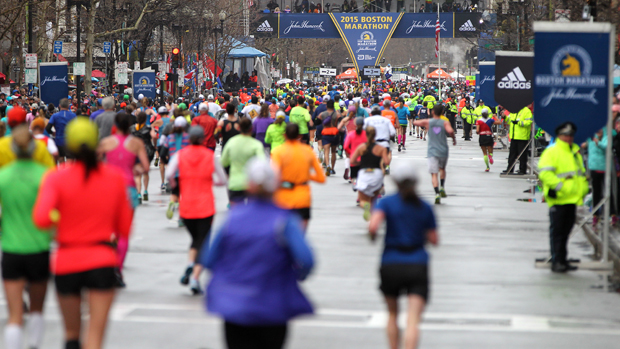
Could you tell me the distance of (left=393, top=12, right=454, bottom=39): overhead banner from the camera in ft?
204

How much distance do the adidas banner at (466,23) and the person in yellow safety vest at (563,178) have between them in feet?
174

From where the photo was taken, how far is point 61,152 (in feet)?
63.3

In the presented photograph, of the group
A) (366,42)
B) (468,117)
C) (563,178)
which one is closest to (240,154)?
(563,178)

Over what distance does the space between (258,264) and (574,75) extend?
6.84 m

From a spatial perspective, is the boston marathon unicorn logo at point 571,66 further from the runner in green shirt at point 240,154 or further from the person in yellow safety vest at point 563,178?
the runner in green shirt at point 240,154

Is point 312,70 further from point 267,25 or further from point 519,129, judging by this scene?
point 519,129

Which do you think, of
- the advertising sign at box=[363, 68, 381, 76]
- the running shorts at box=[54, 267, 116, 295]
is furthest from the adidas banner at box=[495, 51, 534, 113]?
the advertising sign at box=[363, 68, 381, 76]

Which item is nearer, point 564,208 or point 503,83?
point 564,208

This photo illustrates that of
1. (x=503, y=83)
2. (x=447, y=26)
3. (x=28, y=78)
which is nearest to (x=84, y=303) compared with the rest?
(x=503, y=83)

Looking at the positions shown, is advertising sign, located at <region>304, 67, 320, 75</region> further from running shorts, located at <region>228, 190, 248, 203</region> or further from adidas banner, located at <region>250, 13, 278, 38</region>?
running shorts, located at <region>228, 190, 248, 203</region>

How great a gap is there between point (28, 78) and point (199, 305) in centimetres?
2336

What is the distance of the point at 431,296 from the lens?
368 inches

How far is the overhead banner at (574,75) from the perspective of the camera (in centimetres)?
1035

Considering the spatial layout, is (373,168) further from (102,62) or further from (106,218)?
(102,62)
